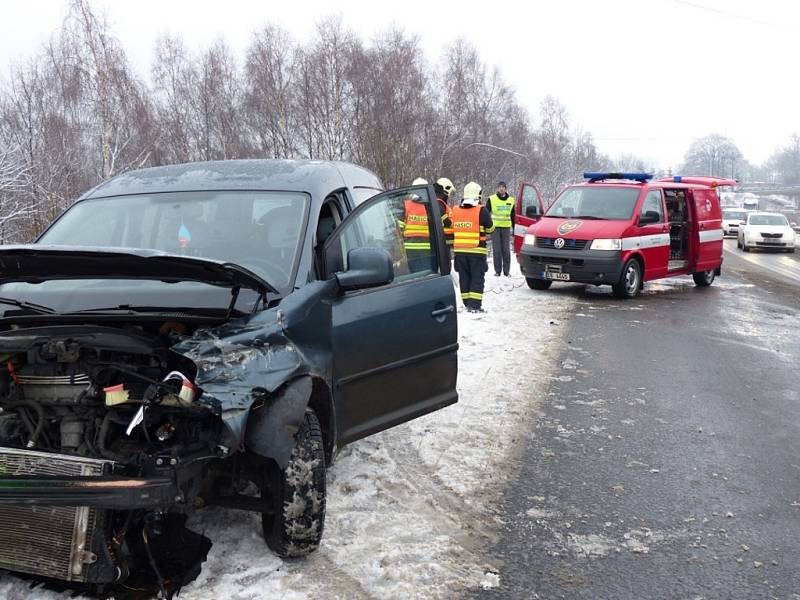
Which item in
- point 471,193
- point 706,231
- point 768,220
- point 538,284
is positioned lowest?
point 538,284

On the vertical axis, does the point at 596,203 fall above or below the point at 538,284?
above

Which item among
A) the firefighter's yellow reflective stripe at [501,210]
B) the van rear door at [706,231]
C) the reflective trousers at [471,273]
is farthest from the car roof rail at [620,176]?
the reflective trousers at [471,273]

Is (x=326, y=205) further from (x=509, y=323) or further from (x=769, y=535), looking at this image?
(x=509, y=323)

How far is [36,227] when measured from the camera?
21.0 meters

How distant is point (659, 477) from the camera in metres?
4.44

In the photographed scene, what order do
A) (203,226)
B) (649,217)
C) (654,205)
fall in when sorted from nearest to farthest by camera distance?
(203,226) < (649,217) < (654,205)

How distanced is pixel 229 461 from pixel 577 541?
1802 mm

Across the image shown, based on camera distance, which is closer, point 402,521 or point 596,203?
point 402,521

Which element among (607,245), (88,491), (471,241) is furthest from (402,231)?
(607,245)

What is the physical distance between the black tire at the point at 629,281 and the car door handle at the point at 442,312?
8086 millimetres

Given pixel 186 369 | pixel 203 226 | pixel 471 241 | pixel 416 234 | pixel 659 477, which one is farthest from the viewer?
pixel 471 241

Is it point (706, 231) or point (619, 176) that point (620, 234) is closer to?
point (619, 176)

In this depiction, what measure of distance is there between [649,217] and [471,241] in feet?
13.7

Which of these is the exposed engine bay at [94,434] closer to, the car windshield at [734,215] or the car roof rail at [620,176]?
the car roof rail at [620,176]
